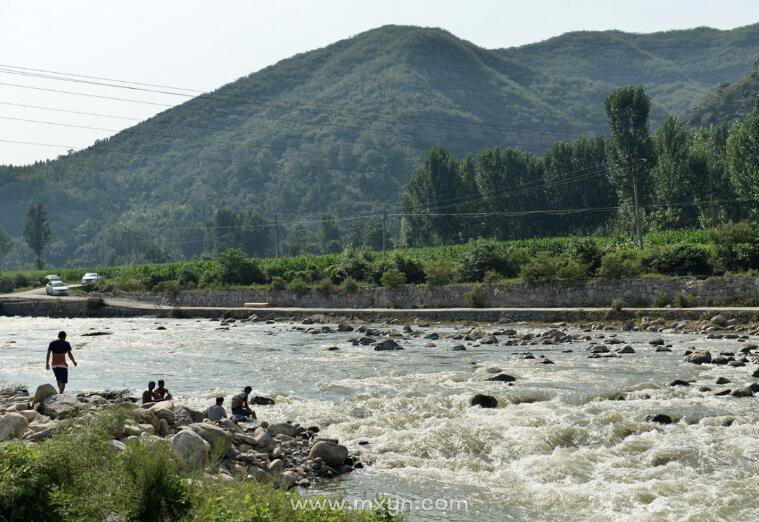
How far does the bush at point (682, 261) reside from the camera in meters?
51.9

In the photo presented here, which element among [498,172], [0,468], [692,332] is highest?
[498,172]

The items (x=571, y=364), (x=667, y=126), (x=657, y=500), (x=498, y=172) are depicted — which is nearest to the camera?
(x=657, y=500)

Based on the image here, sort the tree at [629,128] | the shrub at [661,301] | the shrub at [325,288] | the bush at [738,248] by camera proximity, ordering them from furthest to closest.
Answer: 1. the tree at [629,128]
2. the shrub at [325,288]
3. the bush at [738,248]
4. the shrub at [661,301]

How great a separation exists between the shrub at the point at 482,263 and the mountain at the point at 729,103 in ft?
421

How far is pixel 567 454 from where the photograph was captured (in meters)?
17.6

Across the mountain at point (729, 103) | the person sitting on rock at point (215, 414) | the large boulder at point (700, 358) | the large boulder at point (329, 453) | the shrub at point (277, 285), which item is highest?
the mountain at point (729, 103)

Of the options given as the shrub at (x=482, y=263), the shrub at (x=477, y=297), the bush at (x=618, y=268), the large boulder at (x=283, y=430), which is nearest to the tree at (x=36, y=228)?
the shrub at (x=482, y=263)

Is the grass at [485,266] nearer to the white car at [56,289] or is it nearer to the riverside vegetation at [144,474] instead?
the white car at [56,289]

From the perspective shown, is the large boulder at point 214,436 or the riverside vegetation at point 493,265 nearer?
the large boulder at point 214,436

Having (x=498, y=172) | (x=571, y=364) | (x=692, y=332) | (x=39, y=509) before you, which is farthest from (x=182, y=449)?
(x=498, y=172)

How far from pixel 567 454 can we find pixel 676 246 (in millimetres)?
39078

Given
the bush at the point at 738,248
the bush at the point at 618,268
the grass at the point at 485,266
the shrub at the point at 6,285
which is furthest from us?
the shrub at the point at 6,285

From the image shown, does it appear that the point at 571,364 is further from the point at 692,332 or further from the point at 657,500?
the point at 657,500

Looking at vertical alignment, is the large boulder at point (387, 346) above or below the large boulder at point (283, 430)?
below
